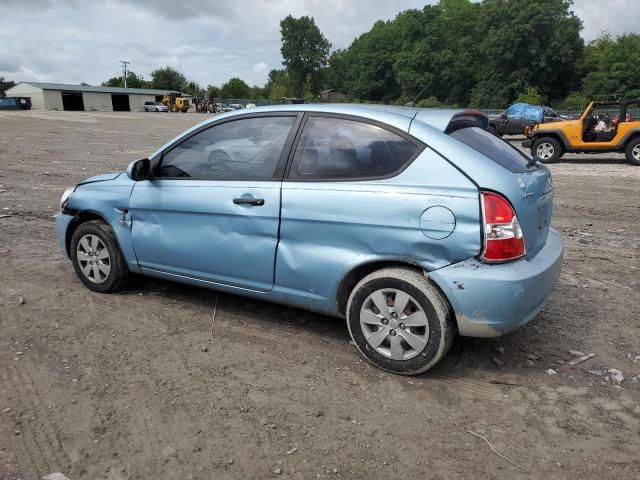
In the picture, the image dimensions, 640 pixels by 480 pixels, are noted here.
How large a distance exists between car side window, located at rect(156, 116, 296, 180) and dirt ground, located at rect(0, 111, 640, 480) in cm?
114

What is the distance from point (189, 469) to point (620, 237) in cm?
611

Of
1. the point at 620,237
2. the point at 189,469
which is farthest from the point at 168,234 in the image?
the point at 620,237

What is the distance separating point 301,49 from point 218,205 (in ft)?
377

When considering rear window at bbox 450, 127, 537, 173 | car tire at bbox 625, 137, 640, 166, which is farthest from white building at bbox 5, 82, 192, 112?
rear window at bbox 450, 127, 537, 173

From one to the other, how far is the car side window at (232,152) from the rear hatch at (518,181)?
1.22 meters

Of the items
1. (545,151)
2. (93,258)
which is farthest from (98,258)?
(545,151)

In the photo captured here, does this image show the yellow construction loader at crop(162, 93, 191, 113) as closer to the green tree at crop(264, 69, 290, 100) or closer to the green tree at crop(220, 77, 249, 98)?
the green tree at crop(264, 69, 290, 100)

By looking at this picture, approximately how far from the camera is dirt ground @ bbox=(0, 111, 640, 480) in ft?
8.19

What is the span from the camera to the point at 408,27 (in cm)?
8781

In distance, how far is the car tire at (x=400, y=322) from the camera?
10.0 feet

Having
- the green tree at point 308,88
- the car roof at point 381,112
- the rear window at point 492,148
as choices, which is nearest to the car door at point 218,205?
the car roof at point 381,112

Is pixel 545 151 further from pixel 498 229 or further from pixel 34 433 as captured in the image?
pixel 34 433

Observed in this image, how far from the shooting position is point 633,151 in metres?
14.2

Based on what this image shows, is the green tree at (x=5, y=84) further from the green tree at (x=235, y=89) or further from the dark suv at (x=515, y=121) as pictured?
the dark suv at (x=515, y=121)
